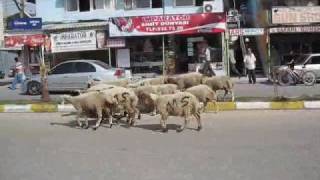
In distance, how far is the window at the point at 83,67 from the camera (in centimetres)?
2538

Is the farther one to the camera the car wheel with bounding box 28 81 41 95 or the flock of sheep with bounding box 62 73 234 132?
the car wheel with bounding box 28 81 41 95

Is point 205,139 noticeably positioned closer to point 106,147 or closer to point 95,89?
point 106,147

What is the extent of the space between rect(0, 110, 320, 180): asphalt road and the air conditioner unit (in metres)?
18.8

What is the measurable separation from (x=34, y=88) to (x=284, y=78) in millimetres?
10730

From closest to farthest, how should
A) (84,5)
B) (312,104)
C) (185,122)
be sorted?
(185,122) < (312,104) < (84,5)

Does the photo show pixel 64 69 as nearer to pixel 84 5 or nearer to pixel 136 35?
pixel 136 35

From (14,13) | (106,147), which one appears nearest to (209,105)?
(106,147)

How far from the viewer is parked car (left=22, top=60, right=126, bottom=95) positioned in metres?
25.0

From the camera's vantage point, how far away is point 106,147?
37.0ft

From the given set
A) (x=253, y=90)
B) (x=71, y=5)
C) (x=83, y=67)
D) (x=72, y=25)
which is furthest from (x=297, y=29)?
(x=83, y=67)

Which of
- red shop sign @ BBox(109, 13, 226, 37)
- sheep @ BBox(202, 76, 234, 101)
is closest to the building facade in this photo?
red shop sign @ BBox(109, 13, 226, 37)

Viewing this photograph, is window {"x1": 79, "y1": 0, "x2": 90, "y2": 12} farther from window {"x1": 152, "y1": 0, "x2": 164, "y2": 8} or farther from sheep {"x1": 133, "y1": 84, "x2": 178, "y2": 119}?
sheep {"x1": 133, "y1": 84, "x2": 178, "y2": 119}

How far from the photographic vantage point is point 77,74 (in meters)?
25.5

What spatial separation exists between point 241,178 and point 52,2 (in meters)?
29.9
